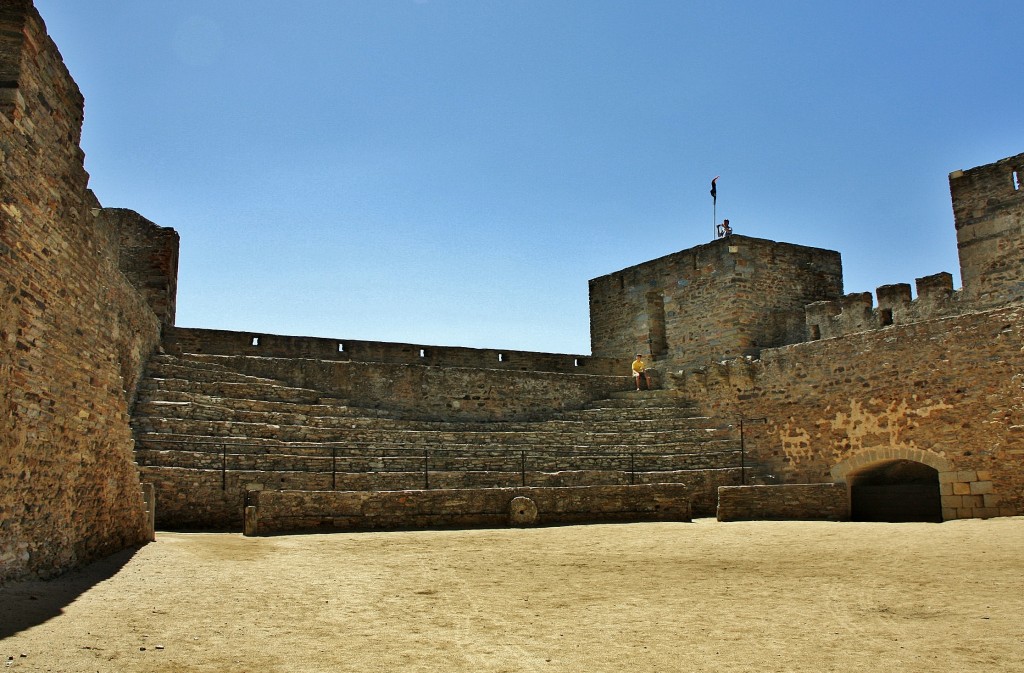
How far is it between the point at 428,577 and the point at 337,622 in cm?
194

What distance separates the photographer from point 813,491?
13672 millimetres

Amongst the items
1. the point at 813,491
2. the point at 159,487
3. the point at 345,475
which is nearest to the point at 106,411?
the point at 159,487

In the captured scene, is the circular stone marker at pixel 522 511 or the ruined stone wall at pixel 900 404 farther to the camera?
the ruined stone wall at pixel 900 404

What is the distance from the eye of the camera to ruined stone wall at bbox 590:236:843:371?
21594 millimetres

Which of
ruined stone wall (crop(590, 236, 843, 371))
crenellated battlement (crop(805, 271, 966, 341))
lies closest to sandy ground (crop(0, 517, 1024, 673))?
crenellated battlement (crop(805, 271, 966, 341))

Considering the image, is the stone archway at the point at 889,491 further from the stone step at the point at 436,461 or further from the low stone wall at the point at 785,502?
the stone step at the point at 436,461

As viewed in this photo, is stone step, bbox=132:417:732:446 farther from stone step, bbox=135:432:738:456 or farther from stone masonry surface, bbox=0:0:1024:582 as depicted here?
stone step, bbox=135:432:738:456

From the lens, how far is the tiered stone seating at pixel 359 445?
1246 centimetres

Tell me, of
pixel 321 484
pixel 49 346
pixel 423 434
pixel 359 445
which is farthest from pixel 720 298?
pixel 49 346

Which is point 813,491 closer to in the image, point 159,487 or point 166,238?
point 159,487

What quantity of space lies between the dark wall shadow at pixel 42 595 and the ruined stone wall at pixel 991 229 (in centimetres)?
1637

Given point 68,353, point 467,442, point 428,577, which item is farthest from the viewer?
point 467,442

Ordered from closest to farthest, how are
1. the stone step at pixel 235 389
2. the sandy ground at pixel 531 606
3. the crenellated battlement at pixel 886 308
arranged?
the sandy ground at pixel 531 606
the stone step at pixel 235 389
the crenellated battlement at pixel 886 308

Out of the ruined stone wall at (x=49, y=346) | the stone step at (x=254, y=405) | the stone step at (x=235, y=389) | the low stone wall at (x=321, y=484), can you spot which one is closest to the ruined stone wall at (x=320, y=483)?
the low stone wall at (x=321, y=484)
